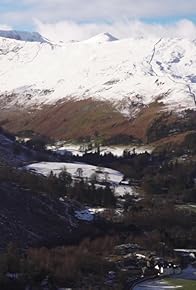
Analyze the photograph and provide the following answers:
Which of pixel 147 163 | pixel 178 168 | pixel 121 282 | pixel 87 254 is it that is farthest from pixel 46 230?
pixel 147 163

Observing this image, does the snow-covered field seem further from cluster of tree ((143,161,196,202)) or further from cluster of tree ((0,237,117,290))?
cluster of tree ((0,237,117,290))

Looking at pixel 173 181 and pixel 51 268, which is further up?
pixel 51 268

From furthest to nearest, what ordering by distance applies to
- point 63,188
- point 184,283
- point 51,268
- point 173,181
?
point 173,181
point 63,188
point 184,283
point 51,268

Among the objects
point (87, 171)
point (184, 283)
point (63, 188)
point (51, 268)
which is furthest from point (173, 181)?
point (51, 268)

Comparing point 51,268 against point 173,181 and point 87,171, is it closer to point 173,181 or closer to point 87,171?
point 173,181

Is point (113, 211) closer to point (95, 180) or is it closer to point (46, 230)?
point (46, 230)

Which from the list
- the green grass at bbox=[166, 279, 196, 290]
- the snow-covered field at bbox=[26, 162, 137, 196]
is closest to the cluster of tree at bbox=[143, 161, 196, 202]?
the snow-covered field at bbox=[26, 162, 137, 196]

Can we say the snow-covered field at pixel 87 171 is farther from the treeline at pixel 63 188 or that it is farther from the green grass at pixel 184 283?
the green grass at pixel 184 283

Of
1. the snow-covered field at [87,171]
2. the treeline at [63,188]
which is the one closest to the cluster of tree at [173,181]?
the snow-covered field at [87,171]

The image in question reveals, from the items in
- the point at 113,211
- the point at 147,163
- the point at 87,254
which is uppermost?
the point at 87,254
